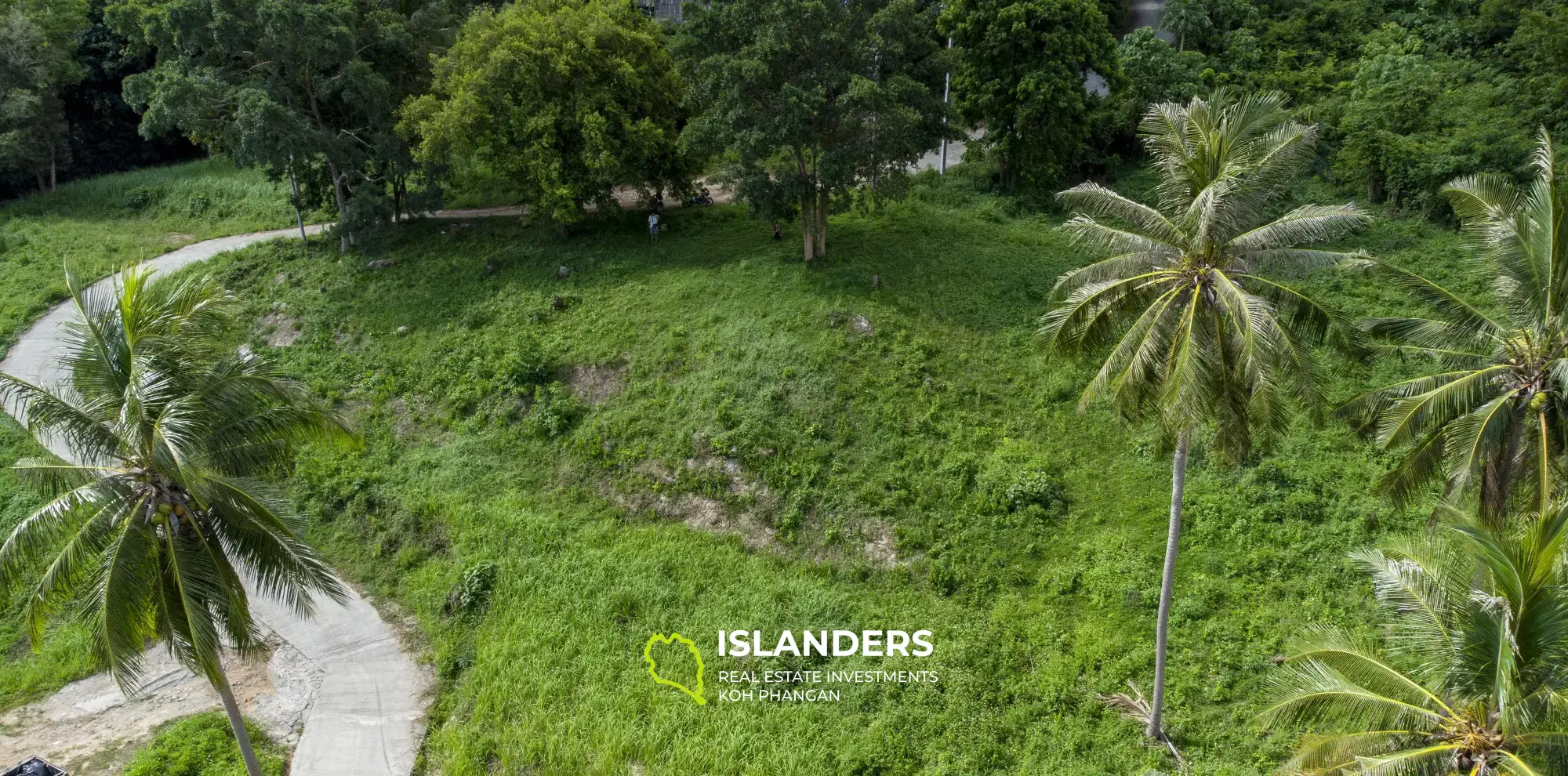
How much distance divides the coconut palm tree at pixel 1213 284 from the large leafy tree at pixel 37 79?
45609mm

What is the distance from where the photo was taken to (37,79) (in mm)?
39594

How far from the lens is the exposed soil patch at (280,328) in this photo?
96.4 feet

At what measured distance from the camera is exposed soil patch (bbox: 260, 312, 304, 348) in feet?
96.4

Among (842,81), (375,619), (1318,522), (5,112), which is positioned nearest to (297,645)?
(375,619)

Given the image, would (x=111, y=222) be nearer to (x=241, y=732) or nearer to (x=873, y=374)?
(x=873, y=374)

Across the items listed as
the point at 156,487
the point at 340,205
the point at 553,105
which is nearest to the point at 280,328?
the point at 340,205

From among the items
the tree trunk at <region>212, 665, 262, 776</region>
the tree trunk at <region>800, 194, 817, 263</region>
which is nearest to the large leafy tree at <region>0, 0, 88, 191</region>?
the tree trunk at <region>800, 194, 817, 263</region>

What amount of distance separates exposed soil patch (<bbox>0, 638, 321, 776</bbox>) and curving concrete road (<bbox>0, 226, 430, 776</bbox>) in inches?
14.5

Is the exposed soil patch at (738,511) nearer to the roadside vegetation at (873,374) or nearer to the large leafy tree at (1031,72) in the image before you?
the roadside vegetation at (873,374)

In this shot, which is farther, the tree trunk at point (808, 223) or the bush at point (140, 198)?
the bush at point (140, 198)

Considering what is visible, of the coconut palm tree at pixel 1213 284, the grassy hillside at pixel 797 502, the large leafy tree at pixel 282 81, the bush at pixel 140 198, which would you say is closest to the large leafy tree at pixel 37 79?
the bush at pixel 140 198

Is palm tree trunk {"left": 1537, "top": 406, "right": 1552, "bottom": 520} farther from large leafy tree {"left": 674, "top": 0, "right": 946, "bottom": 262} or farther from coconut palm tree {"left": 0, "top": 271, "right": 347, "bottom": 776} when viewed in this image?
large leafy tree {"left": 674, "top": 0, "right": 946, "bottom": 262}

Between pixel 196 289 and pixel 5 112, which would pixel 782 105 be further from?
pixel 5 112

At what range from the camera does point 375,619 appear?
19.9m
